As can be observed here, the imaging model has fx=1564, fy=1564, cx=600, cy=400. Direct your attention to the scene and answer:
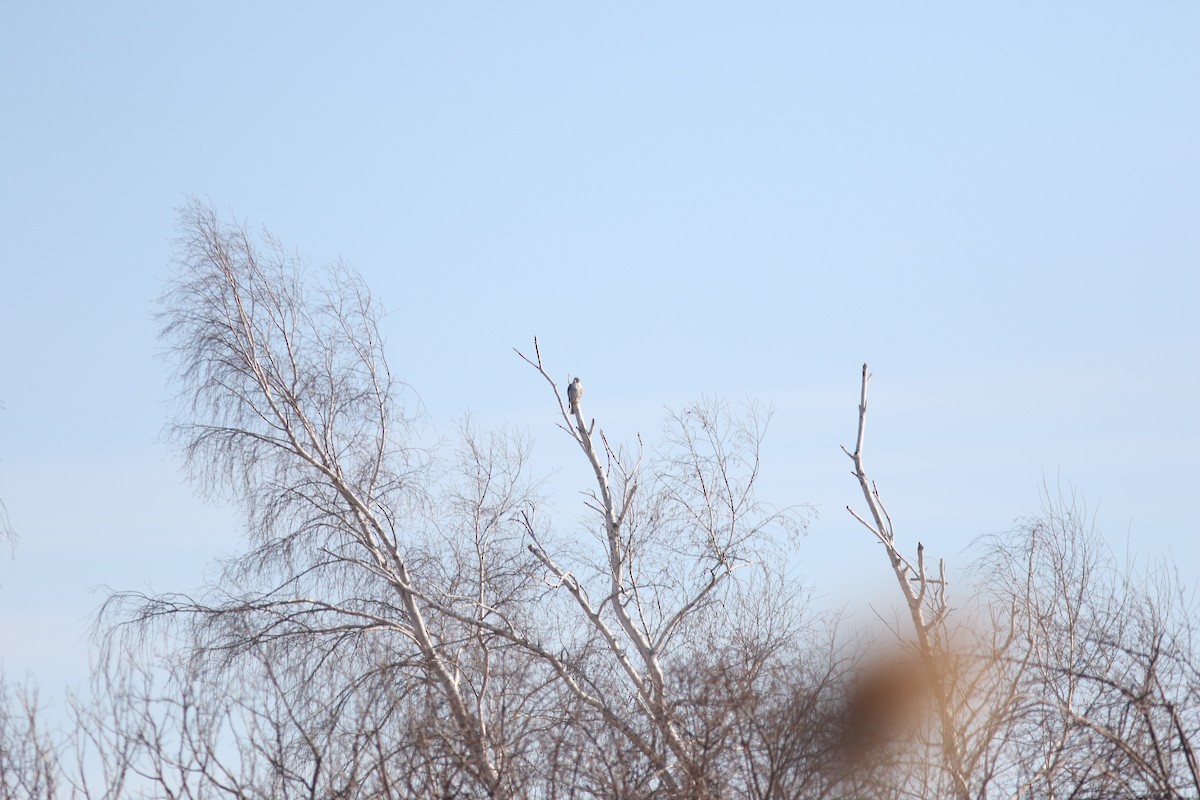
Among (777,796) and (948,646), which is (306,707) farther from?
(777,796)

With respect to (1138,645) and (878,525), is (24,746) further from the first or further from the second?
(1138,645)

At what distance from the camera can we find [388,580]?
17.4 metres

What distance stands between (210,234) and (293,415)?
2.47m

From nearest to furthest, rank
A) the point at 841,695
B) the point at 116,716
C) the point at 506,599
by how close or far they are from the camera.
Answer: the point at 116,716
the point at 841,695
the point at 506,599

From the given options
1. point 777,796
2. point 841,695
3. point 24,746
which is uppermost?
point 24,746

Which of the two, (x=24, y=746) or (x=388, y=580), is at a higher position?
(x=388, y=580)

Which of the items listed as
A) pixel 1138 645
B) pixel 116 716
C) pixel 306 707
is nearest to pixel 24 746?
pixel 116 716

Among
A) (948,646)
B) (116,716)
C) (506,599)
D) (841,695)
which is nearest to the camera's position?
(116,716)

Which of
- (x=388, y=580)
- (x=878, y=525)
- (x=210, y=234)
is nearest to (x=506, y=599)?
(x=388, y=580)

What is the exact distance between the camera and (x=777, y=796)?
908 centimetres

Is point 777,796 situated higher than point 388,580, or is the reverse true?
point 388,580

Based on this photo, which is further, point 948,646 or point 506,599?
point 506,599

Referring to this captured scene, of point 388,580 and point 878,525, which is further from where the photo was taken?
point 388,580

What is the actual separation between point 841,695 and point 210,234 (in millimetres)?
9905
